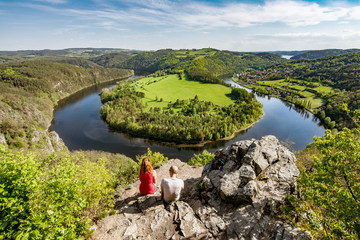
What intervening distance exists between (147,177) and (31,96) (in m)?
145

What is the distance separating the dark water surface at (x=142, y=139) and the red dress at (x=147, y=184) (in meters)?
45.6

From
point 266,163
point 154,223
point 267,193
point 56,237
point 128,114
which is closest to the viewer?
point 56,237

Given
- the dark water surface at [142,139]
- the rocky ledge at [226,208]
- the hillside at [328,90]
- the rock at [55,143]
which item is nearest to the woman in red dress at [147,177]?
the rocky ledge at [226,208]

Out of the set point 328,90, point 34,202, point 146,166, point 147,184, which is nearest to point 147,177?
point 147,184

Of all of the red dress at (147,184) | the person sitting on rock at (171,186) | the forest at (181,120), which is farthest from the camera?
the forest at (181,120)

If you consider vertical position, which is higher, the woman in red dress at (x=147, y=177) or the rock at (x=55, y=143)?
the woman in red dress at (x=147, y=177)

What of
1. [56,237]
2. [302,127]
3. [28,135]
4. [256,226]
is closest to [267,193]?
[256,226]

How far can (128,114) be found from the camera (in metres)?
86.3

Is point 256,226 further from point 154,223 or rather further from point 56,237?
point 56,237

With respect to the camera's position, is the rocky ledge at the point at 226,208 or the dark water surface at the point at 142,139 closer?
the rocky ledge at the point at 226,208

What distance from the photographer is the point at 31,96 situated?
116 m

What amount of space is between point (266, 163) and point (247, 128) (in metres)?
70.0

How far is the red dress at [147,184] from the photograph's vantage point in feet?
35.2

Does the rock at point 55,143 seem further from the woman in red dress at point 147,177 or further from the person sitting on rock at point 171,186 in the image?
the person sitting on rock at point 171,186
